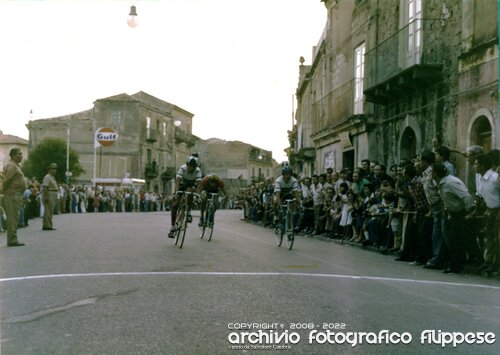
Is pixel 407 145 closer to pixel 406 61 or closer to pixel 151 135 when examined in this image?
pixel 406 61

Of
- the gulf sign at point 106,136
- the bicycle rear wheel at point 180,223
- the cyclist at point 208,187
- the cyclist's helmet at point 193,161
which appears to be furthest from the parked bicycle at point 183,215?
the gulf sign at point 106,136

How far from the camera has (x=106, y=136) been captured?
218 ft

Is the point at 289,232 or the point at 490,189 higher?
the point at 490,189

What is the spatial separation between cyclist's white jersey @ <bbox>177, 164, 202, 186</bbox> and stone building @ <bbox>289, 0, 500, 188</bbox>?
572 centimetres

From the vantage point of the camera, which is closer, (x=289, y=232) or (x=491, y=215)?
(x=491, y=215)

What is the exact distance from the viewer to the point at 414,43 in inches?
704

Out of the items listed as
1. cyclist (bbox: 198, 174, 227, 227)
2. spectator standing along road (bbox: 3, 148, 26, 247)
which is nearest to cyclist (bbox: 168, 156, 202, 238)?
cyclist (bbox: 198, 174, 227, 227)

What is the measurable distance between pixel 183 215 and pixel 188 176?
0.86 m

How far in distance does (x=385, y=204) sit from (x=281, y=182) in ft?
7.42

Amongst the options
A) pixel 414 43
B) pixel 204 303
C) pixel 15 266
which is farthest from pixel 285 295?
pixel 414 43

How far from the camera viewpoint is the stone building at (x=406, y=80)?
13.8 meters

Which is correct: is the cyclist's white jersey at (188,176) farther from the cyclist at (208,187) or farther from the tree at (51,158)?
the tree at (51,158)

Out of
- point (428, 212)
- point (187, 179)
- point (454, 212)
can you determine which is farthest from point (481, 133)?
point (187, 179)

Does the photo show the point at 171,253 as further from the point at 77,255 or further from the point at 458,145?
the point at 458,145
